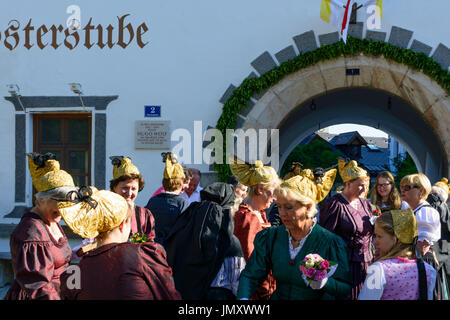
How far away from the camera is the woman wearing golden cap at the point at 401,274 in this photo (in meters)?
2.67

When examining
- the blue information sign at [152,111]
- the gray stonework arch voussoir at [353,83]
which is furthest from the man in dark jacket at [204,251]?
the blue information sign at [152,111]

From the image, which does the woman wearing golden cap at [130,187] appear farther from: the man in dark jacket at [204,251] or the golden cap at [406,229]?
the golden cap at [406,229]

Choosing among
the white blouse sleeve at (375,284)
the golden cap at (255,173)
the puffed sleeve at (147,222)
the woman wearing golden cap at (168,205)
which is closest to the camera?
the white blouse sleeve at (375,284)

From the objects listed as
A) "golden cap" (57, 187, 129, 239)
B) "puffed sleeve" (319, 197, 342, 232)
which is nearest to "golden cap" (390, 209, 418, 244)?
"golden cap" (57, 187, 129, 239)

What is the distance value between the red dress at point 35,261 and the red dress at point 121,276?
43 cm

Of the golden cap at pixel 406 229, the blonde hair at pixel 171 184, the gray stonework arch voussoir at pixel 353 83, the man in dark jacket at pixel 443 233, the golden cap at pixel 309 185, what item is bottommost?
the man in dark jacket at pixel 443 233

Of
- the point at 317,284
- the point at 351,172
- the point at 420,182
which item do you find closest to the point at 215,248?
the point at 317,284

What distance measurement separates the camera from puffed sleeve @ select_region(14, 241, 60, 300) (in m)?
2.82

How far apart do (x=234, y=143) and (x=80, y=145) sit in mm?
2279

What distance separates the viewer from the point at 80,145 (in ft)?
25.7

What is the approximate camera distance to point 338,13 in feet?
23.0

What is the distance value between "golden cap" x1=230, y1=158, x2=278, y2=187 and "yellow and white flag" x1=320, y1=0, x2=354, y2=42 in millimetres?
3261

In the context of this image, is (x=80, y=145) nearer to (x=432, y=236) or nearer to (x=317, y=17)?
(x=317, y=17)
